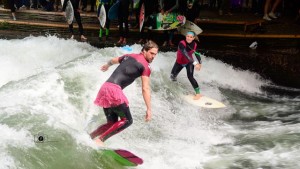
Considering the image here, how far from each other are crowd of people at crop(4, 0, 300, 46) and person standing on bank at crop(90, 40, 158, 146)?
17.4 ft

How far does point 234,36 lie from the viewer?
10.9 meters

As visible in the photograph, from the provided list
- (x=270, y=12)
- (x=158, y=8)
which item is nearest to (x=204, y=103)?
(x=158, y=8)

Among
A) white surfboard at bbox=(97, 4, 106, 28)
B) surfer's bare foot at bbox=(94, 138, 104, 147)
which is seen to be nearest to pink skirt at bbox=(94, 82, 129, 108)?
surfer's bare foot at bbox=(94, 138, 104, 147)

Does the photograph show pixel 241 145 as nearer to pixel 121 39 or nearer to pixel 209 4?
pixel 121 39

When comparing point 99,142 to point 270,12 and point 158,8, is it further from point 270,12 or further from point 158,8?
point 270,12

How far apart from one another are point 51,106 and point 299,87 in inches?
263

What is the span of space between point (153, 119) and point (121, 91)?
2038 mm

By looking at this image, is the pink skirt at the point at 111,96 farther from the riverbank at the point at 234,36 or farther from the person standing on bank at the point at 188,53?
the riverbank at the point at 234,36

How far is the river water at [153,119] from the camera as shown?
481cm

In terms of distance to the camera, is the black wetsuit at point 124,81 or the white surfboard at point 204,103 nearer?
the black wetsuit at point 124,81

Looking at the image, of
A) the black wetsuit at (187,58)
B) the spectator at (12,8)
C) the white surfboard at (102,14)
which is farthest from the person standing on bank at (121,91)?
the spectator at (12,8)

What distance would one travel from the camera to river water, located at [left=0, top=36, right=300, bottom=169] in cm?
481

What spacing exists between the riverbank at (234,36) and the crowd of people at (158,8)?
0.28m

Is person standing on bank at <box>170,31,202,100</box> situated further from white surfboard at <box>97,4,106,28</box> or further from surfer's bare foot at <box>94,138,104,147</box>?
white surfboard at <box>97,4,106,28</box>
